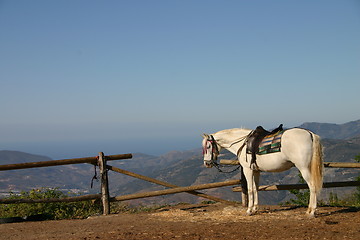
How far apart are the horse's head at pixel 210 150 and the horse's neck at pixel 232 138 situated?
0.47 feet

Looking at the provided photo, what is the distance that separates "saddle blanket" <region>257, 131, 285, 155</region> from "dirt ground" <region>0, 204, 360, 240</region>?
161cm

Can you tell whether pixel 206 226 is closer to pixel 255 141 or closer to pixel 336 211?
pixel 255 141

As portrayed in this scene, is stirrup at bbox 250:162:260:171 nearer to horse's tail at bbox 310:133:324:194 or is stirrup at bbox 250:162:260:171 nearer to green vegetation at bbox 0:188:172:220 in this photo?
horse's tail at bbox 310:133:324:194

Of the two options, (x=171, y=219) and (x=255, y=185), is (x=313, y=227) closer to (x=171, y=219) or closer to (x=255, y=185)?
(x=255, y=185)

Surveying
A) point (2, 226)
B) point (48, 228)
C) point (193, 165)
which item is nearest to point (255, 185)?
point (48, 228)

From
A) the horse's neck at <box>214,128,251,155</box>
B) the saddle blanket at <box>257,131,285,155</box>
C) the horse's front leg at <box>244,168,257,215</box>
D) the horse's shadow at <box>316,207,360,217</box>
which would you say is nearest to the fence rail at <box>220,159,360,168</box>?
the horse's neck at <box>214,128,251,155</box>

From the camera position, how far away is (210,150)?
9.58m

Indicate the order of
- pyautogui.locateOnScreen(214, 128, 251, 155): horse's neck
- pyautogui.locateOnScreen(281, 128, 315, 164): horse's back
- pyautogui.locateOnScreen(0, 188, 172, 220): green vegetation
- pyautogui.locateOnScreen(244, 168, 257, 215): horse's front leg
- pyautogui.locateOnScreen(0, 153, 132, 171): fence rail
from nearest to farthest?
1. pyautogui.locateOnScreen(281, 128, 315, 164): horse's back
2. pyautogui.locateOnScreen(244, 168, 257, 215): horse's front leg
3. pyautogui.locateOnScreen(0, 153, 132, 171): fence rail
4. pyautogui.locateOnScreen(214, 128, 251, 155): horse's neck
5. pyautogui.locateOnScreen(0, 188, 172, 220): green vegetation

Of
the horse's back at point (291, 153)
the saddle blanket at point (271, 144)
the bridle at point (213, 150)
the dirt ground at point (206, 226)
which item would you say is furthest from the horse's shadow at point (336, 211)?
the bridle at point (213, 150)

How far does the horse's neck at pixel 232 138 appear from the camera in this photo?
923cm

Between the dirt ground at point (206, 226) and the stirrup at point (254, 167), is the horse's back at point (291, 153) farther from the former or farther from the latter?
the dirt ground at point (206, 226)

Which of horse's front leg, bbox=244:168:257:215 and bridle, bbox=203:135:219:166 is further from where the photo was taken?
bridle, bbox=203:135:219:166

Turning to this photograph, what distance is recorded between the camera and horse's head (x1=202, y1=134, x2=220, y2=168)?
957cm

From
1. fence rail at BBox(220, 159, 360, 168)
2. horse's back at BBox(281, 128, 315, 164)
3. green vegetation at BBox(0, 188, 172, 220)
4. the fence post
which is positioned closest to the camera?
horse's back at BBox(281, 128, 315, 164)
